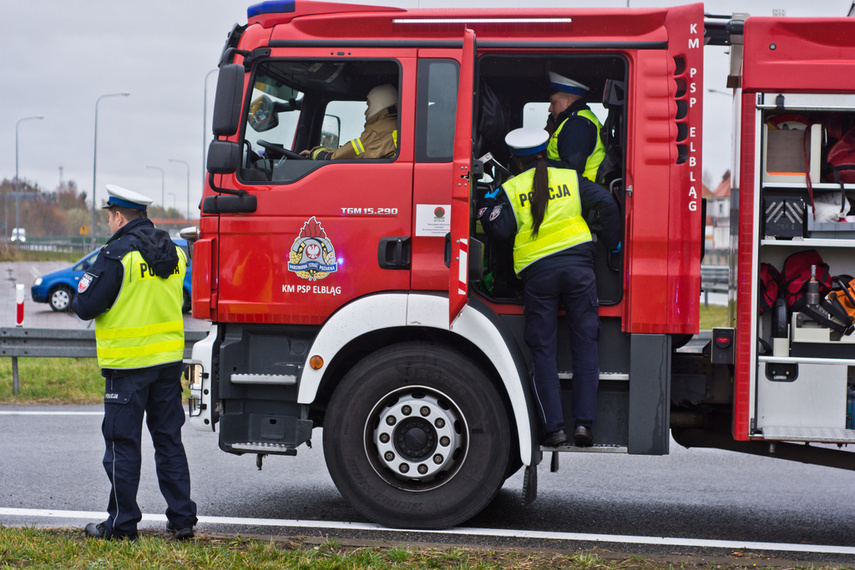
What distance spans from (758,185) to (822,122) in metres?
0.50

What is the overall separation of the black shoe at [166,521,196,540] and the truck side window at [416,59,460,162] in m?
2.25

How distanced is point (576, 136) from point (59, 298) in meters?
17.8

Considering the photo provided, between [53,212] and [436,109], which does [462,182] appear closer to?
[436,109]

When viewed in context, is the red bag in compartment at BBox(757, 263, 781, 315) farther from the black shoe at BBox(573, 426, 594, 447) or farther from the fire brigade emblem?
the fire brigade emblem

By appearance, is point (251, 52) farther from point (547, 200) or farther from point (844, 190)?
point (844, 190)

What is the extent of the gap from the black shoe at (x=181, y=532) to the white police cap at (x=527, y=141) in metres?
2.60

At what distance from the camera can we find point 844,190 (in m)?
4.48

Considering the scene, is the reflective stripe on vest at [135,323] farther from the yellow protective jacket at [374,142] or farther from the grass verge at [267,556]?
the yellow protective jacket at [374,142]

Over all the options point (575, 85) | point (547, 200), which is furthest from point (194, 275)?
point (575, 85)

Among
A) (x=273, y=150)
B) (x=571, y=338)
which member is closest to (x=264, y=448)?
(x=273, y=150)

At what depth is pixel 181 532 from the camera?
4.42 meters

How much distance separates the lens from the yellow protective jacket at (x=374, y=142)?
4781mm

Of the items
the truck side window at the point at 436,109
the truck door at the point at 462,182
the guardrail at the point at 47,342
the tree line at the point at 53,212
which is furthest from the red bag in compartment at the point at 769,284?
the tree line at the point at 53,212

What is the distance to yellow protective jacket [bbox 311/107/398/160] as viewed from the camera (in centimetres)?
478
